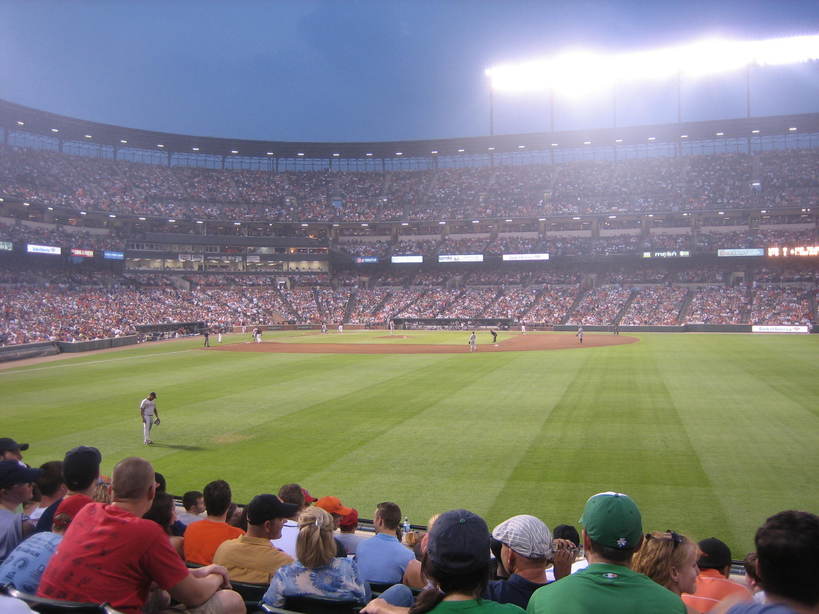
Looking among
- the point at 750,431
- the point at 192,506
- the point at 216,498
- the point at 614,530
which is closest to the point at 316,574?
the point at 614,530

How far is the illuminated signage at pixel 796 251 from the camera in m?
66.1

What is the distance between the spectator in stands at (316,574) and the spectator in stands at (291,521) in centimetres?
194

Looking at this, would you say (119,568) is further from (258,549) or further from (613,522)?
(613,522)

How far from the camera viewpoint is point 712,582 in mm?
4863

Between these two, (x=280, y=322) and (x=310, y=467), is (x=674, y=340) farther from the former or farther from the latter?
(x=280, y=322)

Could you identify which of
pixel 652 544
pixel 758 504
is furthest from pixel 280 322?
pixel 652 544

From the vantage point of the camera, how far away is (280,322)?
3142 inches

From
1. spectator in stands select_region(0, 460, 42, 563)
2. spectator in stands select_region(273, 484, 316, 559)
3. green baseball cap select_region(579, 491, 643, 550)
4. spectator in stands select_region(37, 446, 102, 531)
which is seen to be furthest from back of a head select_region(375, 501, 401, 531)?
spectator in stands select_region(0, 460, 42, 563)

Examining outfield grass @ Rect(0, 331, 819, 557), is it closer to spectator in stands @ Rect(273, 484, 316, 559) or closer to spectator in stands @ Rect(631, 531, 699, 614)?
spectator in stands @ Rect(273, 484, 316, 559)

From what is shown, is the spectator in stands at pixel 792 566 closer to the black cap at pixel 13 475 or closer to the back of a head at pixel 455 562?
the back of a head at pixel 455 562

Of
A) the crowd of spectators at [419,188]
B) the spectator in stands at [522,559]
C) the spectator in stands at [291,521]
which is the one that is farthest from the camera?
the crowd of spectators at [419,188]

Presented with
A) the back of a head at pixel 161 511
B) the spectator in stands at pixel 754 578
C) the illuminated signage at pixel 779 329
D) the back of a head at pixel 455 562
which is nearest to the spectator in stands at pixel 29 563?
the back of a head at pixel 161 511

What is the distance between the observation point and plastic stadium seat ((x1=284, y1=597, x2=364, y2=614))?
4.41m

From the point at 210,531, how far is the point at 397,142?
8890 cm
